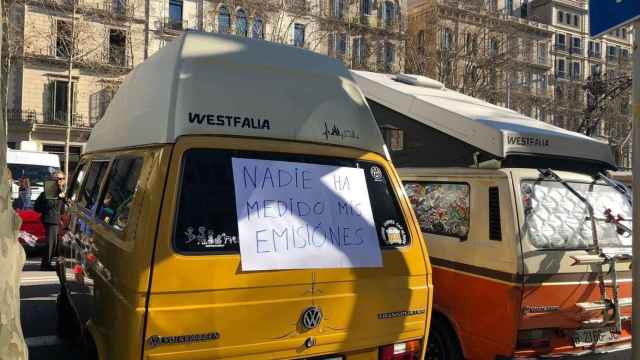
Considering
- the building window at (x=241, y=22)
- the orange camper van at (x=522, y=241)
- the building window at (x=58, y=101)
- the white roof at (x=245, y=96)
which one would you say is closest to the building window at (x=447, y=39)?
the building window at (x=241, y=22)

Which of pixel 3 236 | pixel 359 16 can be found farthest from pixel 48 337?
pixel 359 16

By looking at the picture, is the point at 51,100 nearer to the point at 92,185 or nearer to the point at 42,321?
the point at 42,321

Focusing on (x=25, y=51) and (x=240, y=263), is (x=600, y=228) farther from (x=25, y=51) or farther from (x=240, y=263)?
(x=25, y=51)

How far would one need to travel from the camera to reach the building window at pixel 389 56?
27.4 m

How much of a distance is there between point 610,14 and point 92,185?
4202 millimetres

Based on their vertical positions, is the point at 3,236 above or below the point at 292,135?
below

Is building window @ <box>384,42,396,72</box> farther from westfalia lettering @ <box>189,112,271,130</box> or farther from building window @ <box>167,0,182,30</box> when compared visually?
westfalia lettering @ <box>189,112,271,130</box>

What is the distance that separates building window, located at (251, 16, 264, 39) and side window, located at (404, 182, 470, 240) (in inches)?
756

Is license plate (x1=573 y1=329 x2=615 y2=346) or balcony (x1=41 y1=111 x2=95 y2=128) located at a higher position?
balcony (x1=41 y1=111 x2=95 y2=128)

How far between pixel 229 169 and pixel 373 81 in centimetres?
366

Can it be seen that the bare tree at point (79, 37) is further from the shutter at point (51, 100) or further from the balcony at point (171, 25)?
the balcony at point (171, 25)

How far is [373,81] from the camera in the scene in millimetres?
6246

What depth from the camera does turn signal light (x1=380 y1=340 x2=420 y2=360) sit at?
3131 millimetres

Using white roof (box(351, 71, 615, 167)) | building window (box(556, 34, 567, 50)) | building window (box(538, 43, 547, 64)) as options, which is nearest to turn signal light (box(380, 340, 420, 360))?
white roof (box(351, 71, 615, 167))
